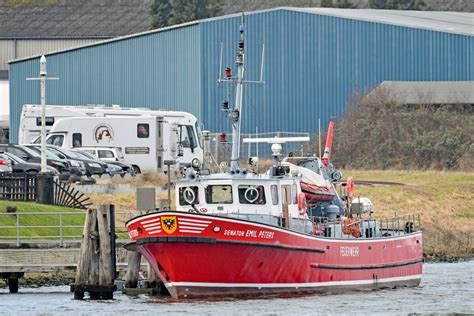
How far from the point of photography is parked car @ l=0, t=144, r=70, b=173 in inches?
2389

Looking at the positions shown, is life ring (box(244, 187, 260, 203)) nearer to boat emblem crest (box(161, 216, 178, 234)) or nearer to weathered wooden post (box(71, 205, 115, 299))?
boat emblem crest (box(161, 216, 178, 234))

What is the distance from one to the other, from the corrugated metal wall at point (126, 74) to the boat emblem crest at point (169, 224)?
44.7m

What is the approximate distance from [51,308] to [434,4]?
9665 centimetres

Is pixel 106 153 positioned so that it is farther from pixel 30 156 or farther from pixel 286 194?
pixel 286 194

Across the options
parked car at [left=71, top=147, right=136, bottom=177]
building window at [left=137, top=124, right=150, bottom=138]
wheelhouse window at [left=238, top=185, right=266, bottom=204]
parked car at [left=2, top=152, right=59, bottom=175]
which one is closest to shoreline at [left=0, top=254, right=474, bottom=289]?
wheelhouse window at [left=238, top=185, right=266, bottom=204]

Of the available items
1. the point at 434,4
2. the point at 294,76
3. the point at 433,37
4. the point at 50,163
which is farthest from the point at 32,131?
the point at 434,4

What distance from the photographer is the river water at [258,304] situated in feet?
121

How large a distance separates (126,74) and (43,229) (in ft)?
134

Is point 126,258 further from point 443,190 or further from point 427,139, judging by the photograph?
point 427,139

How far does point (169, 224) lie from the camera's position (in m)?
37.5

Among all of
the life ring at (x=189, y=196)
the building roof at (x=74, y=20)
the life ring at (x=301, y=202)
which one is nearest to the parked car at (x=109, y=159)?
the life ring at (x=301, y=202)

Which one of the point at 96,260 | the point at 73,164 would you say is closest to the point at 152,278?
the point at 96,260

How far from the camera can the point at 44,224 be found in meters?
46.7

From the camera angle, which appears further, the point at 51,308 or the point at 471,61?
the point at 471,61
